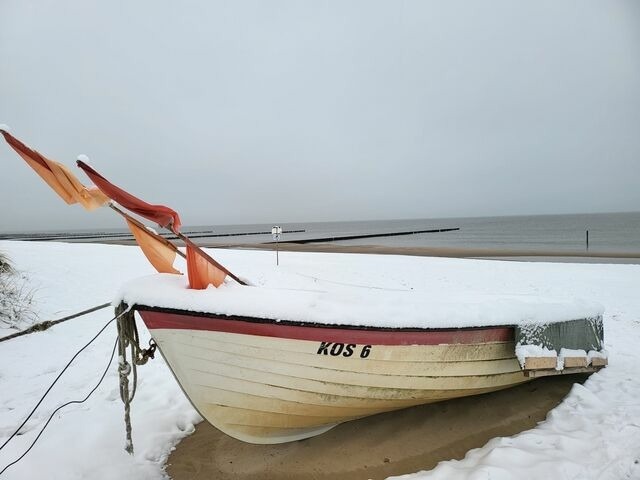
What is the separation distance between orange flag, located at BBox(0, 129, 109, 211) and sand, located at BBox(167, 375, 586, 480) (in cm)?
241

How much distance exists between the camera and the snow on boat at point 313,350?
2.64 metres

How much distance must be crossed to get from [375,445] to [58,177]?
358 cm

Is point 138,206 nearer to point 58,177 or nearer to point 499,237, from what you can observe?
point 58,177

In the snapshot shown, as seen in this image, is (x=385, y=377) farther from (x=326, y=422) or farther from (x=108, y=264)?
(x=108, y=264)

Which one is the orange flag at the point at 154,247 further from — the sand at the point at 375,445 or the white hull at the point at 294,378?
the sand at the point at 375,445

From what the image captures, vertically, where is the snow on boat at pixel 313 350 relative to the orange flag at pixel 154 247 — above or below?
below

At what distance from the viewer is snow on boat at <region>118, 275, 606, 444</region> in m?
2.64

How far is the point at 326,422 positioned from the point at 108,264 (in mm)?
12459

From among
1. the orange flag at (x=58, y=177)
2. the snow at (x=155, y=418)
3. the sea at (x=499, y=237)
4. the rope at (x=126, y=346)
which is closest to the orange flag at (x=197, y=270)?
the snow at (x=155, y=418)

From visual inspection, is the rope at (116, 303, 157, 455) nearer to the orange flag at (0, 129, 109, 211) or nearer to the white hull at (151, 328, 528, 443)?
the white hull at (151, 328, 528, 443)

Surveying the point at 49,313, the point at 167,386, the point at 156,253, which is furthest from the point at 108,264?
the point at 156,253

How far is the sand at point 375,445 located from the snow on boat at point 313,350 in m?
0.21

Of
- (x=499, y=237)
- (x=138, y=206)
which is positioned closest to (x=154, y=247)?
(x=138, y=206)

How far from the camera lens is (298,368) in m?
2.78
